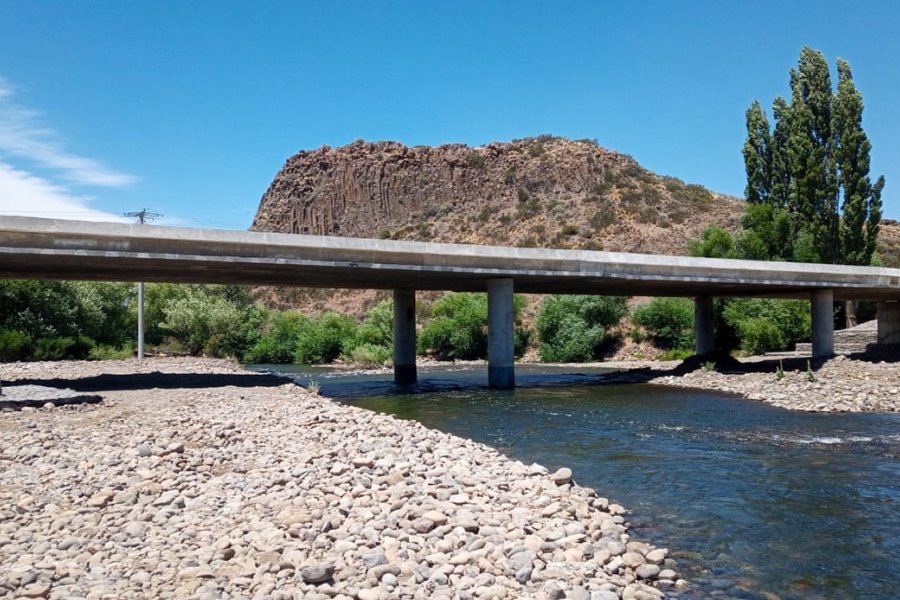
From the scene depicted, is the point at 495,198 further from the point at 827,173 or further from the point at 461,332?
the point at 827,173

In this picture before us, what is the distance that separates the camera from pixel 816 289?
3441 cm

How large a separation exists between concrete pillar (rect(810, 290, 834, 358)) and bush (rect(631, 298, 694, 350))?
16909 millimetres

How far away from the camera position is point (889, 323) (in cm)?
4000

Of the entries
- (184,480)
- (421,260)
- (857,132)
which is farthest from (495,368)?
(857,132)

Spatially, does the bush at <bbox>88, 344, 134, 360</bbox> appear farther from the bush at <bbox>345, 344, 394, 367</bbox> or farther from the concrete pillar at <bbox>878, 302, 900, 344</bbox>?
the concrete pillar at <bbox>878, 302, 900, 344</bbox>

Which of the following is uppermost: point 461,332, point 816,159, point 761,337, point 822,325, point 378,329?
point 816,159

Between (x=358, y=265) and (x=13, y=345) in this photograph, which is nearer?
(x=358, y=265)

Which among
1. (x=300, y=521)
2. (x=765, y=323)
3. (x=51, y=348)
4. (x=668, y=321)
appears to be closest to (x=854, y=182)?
(x=765, y=323)

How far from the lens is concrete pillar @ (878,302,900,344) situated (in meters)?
39.4

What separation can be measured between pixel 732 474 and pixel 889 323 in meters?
33.8

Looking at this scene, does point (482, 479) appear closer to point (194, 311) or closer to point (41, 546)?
point (41, 546)

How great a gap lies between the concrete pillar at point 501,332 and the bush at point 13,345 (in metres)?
26.7

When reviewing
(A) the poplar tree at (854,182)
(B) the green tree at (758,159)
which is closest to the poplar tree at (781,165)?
(B) the green tree at (758,159)

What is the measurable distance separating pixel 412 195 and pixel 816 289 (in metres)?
78.2
